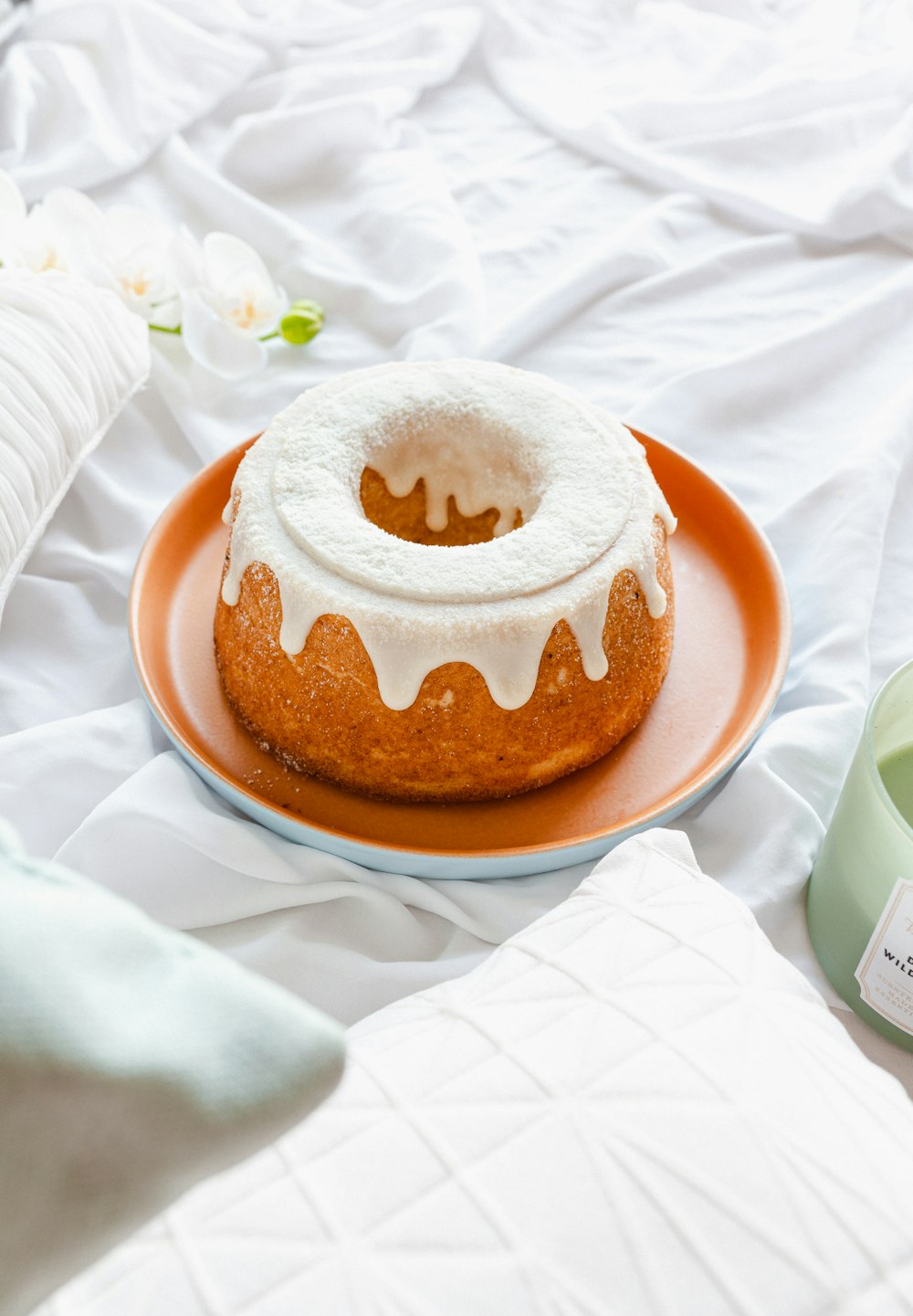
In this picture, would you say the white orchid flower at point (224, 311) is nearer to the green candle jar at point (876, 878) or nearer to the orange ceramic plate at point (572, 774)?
the orange ceramic plate at point (572, 774)

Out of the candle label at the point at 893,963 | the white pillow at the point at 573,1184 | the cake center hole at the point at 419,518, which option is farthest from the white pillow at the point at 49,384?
the candle label at the point at 893,963

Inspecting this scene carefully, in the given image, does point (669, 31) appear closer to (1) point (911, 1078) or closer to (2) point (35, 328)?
(2) point (35, 328)

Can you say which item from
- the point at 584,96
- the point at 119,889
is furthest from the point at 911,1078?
the point at 584,96

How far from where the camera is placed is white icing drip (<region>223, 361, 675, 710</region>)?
815 mm

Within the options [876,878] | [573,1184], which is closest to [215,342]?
[876,878]

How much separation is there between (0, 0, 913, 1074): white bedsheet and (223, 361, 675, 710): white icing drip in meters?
0.17

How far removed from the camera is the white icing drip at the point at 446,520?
0.81 meters

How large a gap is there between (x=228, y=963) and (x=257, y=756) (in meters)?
0.51

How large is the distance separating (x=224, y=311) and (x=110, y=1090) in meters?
1.05

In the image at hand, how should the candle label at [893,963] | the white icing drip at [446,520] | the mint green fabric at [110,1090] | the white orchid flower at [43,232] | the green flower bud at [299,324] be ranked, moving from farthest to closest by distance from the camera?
the green flower bud at [299,324], the white orchid flower at [43,232], the white icing drip at [446,520], the candle label at [893,963], the mint green fabric at [110,1090]

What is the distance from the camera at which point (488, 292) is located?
142 cm

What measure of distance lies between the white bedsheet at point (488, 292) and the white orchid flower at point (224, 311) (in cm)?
3

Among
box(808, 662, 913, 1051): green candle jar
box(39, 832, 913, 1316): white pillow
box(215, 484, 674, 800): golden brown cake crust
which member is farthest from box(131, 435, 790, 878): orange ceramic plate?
box(39, 832, 913, 1316): white pillow

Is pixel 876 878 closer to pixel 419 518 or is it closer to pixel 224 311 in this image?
pixel 419 518
